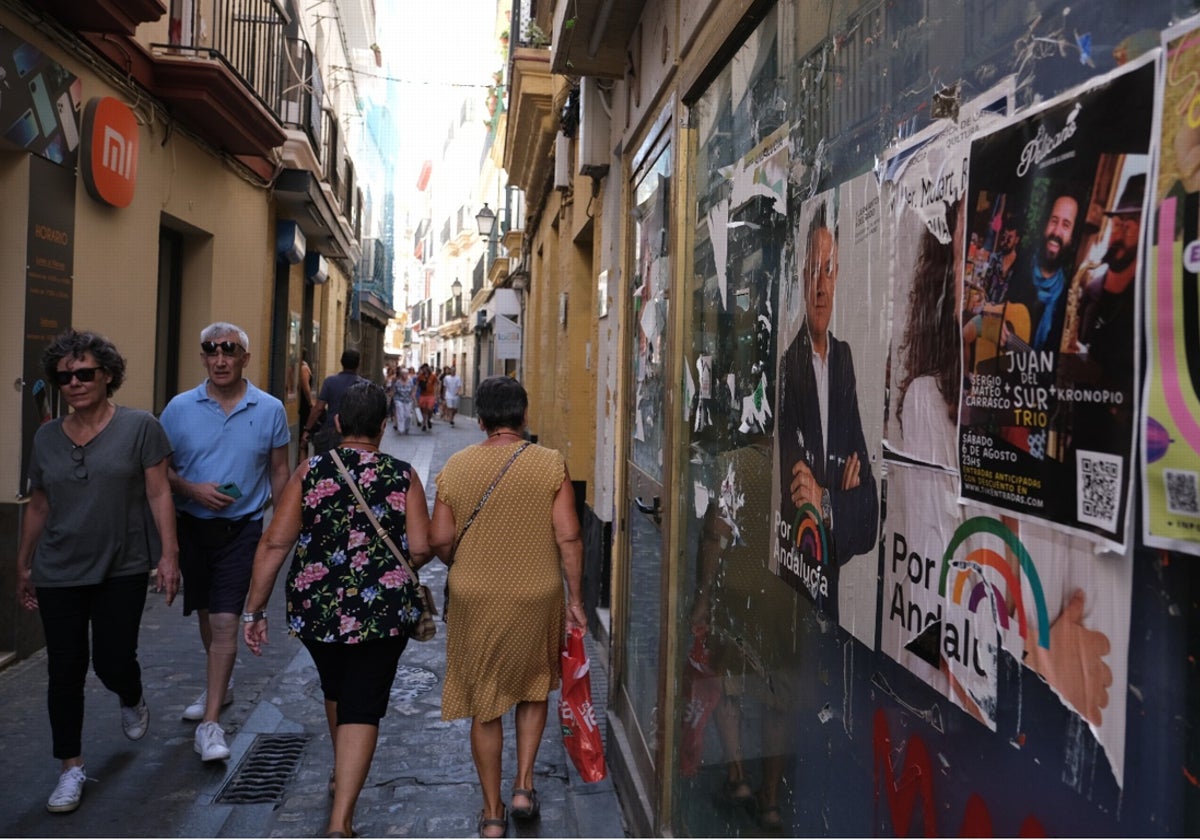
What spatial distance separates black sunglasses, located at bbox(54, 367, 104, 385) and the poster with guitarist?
361 centimetres

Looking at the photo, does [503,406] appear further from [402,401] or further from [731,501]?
[402,401]

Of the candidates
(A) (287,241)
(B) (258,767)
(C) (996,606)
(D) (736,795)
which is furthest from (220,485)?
(A) (287,241)

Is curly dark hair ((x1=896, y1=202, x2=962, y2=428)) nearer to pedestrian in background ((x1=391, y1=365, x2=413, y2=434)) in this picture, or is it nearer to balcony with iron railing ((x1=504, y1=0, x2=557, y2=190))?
balcony with iron railing ((x1=504, y1=0, x2=557, y2=190))

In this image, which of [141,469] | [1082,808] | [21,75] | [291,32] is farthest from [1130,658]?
Result: [291,32]

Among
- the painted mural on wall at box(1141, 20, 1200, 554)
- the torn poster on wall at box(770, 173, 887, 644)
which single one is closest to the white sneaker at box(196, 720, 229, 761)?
the torn poster on wall at box(770, 173, 887, 644)

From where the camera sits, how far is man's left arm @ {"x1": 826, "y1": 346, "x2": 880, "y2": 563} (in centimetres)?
187

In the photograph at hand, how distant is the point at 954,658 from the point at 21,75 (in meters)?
6.15

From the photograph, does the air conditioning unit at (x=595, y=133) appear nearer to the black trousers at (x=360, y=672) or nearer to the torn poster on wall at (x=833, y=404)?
the black trousers at (x=360, y=672)

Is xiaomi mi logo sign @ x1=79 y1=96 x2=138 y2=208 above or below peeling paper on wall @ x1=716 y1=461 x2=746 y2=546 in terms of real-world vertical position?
above

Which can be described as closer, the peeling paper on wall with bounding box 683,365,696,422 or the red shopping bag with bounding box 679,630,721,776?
the red shopping bag with bounding box 679,630,721,776

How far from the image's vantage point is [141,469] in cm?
424

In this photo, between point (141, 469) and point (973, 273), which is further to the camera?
point (141, 469)

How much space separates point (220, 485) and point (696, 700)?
2577 mm

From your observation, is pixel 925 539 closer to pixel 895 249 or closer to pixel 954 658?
pixel 954 658
